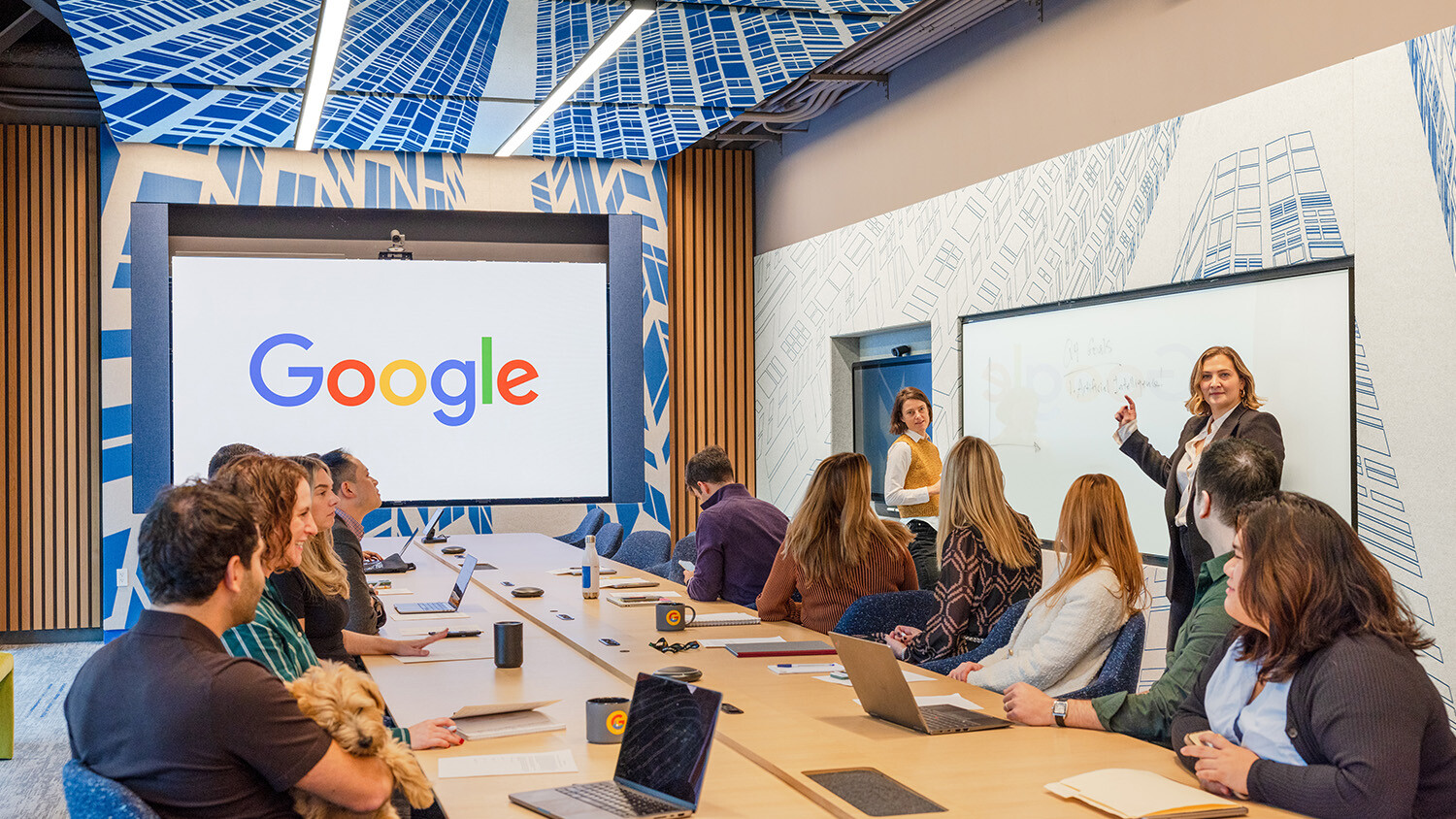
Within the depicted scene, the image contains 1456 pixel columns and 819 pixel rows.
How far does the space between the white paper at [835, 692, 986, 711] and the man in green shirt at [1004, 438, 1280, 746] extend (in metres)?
0.16

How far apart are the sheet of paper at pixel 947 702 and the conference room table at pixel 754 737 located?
3 centimetres

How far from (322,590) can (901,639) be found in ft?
5.90

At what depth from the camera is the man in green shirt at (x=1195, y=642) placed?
8.49 ft

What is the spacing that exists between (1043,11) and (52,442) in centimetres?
691

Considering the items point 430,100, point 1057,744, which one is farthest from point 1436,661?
point 430,100

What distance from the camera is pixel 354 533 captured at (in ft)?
13.8

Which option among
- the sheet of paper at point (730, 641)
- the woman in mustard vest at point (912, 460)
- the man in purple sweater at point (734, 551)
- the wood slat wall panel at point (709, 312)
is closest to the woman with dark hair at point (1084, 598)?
the sheet of paper at point (730, 641)

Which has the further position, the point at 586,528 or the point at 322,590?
the point at 586,528

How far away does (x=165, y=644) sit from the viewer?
74.1 inches

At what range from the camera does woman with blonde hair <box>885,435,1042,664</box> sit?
12.6ft

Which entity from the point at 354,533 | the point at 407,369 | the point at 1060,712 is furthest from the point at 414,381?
the point at 1060,712

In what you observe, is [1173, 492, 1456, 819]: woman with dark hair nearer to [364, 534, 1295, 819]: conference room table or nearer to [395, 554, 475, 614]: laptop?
[364, 534, 1295, 819]: conference room table

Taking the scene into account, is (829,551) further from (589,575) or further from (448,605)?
(448,605)

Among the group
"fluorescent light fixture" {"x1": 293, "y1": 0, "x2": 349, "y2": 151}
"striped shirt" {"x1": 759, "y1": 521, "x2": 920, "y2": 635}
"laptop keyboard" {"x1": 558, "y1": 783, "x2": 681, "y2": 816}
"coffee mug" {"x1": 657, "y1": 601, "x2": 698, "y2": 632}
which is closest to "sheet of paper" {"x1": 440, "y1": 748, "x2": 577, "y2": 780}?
"laptop keyboard" {"x1": 558, "y1": 783, "x2": 681, "y2": 816}
